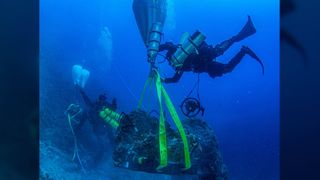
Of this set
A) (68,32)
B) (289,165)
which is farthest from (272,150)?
(68,32)

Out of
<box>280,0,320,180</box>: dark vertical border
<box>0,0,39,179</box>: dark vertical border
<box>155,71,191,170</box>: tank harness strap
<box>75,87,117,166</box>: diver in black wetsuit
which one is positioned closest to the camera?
<box>280,0,320,180</box>: dark vertical border

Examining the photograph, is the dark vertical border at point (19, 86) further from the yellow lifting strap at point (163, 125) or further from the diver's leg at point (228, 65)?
the diver's leg at point (228, 65)

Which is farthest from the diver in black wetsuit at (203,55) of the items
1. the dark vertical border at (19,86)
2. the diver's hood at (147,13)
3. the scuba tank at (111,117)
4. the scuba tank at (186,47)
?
the dark vertical border at (19,86)

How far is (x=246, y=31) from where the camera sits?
238cm

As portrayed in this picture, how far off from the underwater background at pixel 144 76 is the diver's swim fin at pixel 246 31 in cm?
2

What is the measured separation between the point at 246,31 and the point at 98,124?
1.00 metres

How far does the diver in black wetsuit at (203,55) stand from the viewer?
7.82 feet

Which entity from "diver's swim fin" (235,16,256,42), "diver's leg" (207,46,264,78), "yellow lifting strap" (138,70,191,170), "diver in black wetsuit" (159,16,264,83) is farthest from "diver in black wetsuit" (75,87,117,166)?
"diver's swim fin" (235,16,256,42)

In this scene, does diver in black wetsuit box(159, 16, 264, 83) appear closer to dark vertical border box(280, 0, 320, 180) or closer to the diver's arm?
the diver's arm

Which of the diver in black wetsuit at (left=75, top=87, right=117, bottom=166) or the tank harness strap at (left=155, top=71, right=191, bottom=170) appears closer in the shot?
the tank harness strap at (left=155, top=71, right=191, bottom=170)

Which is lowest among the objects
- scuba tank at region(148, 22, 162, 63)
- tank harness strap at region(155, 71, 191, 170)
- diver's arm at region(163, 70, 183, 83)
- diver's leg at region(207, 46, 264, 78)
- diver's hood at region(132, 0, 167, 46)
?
tank harness strap at region(155, 71, 191, 170)

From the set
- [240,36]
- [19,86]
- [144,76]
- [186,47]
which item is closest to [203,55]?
[186,47]

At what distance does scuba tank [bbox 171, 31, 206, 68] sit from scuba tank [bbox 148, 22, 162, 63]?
0.11 m

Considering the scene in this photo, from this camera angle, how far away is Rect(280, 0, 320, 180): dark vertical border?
234 centimetres
